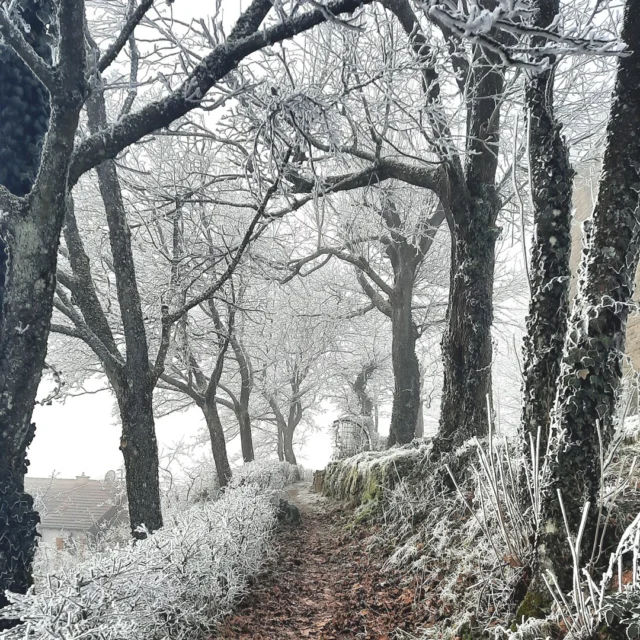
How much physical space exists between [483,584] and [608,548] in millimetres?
773

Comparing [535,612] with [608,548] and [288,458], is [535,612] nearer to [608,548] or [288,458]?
[608,548]

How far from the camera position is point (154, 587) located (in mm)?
2803

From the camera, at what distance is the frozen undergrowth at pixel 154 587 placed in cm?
221

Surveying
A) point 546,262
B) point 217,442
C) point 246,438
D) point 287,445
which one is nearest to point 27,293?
point 546,262

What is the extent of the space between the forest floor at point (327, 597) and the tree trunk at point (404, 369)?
12.0 ft

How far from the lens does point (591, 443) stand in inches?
97.4

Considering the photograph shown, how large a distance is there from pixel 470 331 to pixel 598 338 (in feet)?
9.32

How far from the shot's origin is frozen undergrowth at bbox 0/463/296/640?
2.21 m

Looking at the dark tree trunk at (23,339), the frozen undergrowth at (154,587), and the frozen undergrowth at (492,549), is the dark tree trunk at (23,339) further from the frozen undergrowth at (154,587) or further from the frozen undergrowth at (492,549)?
the frozen undergrowth at (492,549)

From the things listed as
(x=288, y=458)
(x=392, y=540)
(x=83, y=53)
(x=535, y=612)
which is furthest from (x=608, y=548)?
(x=288, y=458)

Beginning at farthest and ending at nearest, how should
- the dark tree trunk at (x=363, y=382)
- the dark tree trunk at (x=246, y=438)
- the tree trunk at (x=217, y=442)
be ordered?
the dark tree trunk at (x=363, y=382)
the dark tree trunk at (x=246, y=438)
the tree trunk at (x=217, y=442)

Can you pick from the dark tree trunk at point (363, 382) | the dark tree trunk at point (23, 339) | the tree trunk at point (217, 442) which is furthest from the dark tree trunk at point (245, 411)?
the dark tree trunk at point (23, 339)

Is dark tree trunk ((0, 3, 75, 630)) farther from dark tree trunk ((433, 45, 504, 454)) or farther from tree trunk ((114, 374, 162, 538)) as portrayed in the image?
dark tree trunk ((433, 45, 504, 454))

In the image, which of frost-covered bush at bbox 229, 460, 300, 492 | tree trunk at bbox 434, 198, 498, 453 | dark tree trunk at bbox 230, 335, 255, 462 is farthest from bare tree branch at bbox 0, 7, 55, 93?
dark tree trunk at bbox 230, 335, 255, 462
